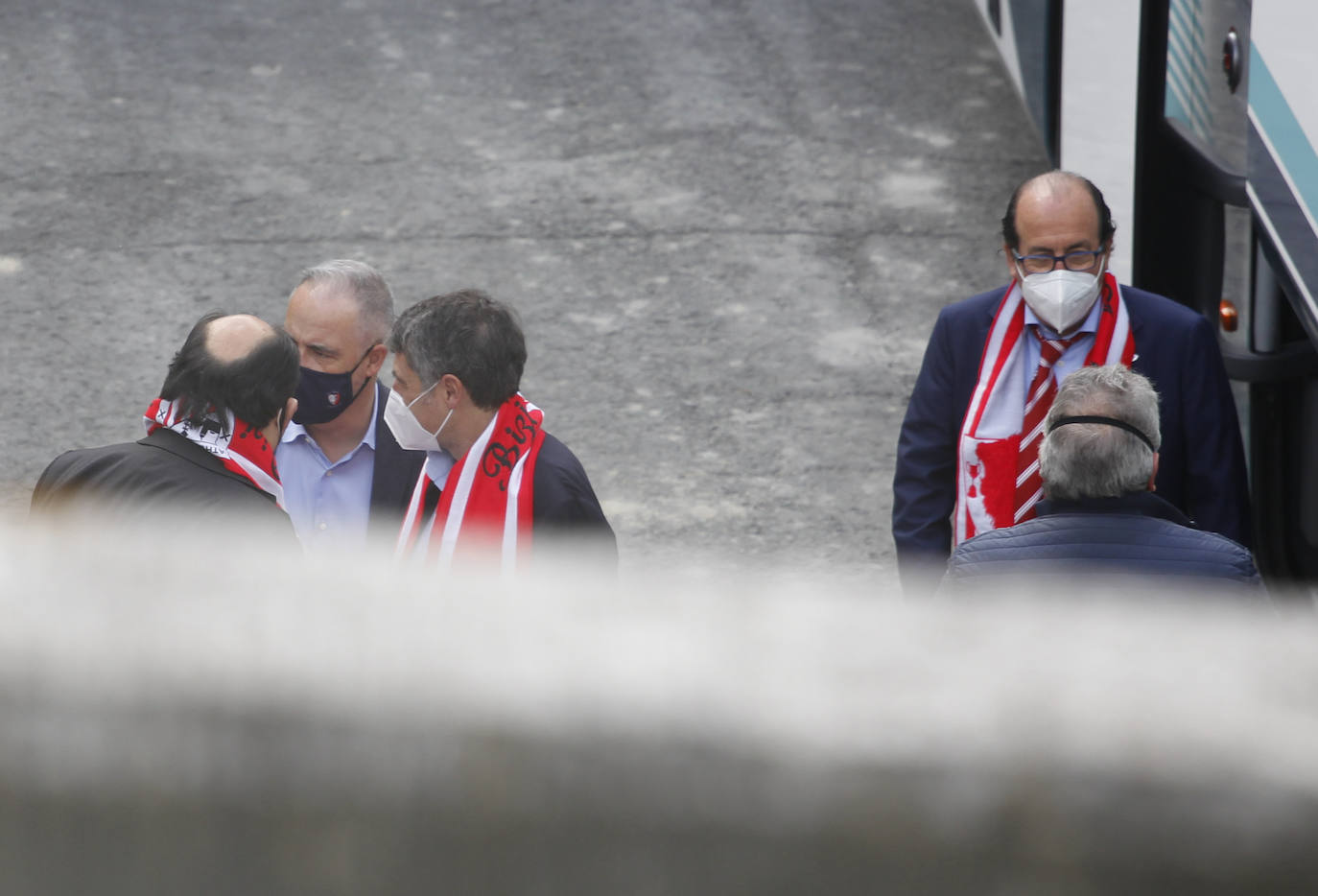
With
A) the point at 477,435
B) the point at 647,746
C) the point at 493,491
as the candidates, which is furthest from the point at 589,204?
the point at 647,746

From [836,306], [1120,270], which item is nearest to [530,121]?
[836,306]

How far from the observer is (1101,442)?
3.03m

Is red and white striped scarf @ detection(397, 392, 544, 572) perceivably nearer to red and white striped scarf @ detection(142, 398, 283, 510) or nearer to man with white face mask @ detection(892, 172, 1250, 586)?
red and white striped scarf @ detection(142, 398, 283, 510)

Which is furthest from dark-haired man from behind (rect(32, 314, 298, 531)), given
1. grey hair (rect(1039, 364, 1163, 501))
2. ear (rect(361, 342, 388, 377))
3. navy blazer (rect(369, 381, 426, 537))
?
grey hair (rect(1039, 364, 1163, 501))

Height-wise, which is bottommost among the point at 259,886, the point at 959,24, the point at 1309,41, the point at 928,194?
the point at 259,886

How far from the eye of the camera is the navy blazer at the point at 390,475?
3.83 metres

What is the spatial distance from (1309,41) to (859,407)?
126 inches

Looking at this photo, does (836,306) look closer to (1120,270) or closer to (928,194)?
(928,194)

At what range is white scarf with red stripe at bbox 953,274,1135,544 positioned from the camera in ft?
12.4

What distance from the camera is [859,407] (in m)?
6.92

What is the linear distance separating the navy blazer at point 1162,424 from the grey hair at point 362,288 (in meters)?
1.39

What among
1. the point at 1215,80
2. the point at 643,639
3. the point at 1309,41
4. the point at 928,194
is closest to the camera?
the point at 643,639

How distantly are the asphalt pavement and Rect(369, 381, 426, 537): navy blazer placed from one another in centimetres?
196

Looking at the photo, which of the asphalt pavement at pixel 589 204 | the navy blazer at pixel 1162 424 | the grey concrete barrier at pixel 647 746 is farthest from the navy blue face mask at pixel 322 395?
the grey concrete barrier at pixel 647 746
